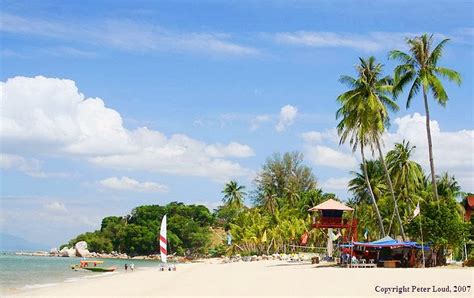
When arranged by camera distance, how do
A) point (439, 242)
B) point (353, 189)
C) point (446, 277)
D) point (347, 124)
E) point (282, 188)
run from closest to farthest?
point (446, 277)
point (439, 242)
point (347, 124)
point (353, 189)
point (282, 188)

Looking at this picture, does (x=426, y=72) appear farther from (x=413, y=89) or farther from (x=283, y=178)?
(x=283, y=178)

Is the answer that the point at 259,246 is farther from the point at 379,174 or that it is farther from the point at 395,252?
the point at 395,252

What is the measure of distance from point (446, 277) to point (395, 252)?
12.7 meters

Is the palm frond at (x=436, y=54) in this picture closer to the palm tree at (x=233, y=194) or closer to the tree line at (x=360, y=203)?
the tree line at (x=360, y=203)

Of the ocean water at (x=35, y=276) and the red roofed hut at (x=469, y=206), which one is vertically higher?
the red roofed hut at (x=469, y=206)

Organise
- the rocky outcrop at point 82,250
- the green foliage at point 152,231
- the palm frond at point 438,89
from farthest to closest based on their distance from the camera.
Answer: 1. the rocky outcrop at point 82,250
2. the green foliage at point 152,231
3. the palm frond at point 438,89

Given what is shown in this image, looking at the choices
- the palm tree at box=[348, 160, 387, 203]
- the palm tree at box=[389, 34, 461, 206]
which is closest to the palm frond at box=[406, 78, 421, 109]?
the palm tree at box=[389, 34, 461, 206]

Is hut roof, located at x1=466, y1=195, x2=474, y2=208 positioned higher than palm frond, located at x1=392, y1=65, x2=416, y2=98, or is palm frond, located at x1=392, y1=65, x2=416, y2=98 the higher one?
palm frond, located at x1=392, y1=65, x2=416, y2=98

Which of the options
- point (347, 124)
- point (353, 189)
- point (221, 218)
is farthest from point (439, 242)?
point (221, 218)

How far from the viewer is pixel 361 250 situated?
1609 inches

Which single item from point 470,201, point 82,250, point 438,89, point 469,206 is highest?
point 438,89

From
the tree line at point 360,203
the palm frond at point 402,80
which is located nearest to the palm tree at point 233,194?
the tree line at point 360,203

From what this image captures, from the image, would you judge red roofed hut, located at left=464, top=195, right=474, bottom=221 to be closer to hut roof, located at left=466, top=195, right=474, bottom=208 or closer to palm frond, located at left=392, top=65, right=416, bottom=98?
hut roof, located at left=466, top=195, right=474, bottom=208

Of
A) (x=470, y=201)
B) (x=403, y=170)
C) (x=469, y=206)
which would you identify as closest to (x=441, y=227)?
(x=403, y=170)
